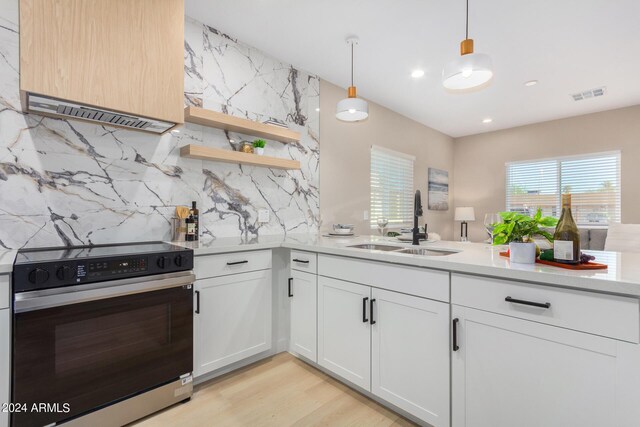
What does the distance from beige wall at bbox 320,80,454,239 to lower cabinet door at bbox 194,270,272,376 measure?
1.34 m

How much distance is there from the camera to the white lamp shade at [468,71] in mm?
1622

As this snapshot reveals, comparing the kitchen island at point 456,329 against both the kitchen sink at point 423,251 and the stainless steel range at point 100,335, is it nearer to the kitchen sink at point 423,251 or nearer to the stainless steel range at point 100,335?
the kitchen sink at point 423,251

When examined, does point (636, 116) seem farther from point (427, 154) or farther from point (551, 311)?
point (551, 311)

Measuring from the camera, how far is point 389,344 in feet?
5.47

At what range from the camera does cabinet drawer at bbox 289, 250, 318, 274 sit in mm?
2124

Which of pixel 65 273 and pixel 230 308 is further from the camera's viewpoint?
pixel 230 308

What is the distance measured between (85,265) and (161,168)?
38.9 inches

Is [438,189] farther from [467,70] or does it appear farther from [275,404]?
[275,404]

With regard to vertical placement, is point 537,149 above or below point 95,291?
above

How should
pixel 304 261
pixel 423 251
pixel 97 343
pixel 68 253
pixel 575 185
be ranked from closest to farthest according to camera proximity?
1. pixel 97 343
2. pixel 68 253
3. pixel 423 251
4. pixel 304 261
5. pixel 575 185

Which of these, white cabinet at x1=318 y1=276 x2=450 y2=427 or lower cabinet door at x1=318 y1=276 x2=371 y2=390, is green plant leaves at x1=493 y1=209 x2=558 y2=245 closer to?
white cabinet at x1=318 y1=276 x2=450 y2=427

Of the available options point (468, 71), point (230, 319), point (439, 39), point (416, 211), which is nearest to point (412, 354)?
point (416, 211)

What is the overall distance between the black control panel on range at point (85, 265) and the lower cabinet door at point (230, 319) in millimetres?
286

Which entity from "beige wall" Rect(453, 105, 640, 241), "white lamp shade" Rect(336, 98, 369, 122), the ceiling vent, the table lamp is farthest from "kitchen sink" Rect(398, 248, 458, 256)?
"beige wall" Rect(453, 105, 640, 241)
